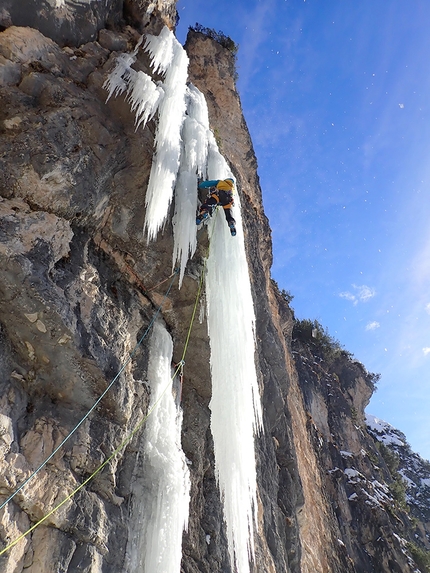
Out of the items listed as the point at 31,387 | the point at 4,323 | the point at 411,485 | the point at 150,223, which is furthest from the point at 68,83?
the point at 411,485

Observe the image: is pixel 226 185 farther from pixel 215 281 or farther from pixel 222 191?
pixel 215 281

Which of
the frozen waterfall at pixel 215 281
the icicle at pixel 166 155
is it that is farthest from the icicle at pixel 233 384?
the icicle at pixel 166 155

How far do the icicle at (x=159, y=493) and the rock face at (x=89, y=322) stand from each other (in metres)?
0.08

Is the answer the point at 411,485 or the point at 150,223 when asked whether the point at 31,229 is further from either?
the point at 411,485

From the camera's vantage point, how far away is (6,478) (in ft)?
11.1

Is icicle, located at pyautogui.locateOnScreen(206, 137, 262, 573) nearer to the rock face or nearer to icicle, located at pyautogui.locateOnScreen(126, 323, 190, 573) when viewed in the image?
the rock face

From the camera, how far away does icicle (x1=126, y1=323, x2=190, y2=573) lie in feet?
13.8

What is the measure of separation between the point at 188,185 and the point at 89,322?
259 cm

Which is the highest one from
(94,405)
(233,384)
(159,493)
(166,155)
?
(166,155)

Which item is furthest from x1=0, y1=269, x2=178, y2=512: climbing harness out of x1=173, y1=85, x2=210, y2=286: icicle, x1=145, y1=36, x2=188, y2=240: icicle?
x1=145, y1=36, x2=188, y2=240: icicle

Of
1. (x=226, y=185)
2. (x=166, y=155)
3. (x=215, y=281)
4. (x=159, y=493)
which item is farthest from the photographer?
(x=226, y=185)

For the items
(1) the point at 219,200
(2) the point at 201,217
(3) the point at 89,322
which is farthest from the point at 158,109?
(3) the point at 89,322

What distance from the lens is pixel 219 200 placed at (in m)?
6.35

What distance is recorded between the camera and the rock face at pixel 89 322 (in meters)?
3.82
